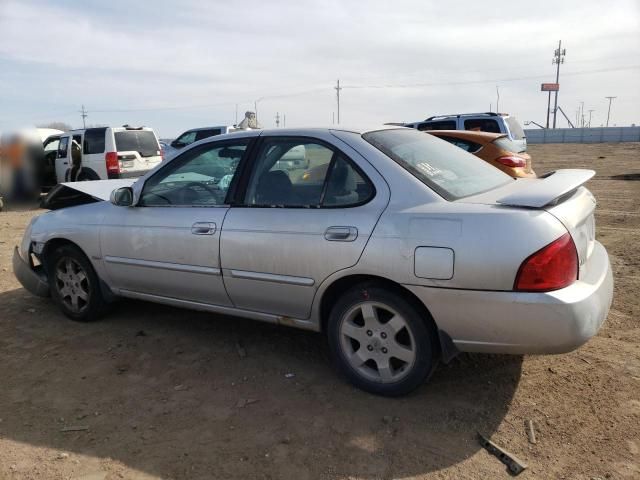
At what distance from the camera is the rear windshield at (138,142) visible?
41.0 feet

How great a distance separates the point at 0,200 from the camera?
12023mm

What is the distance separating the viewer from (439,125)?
12859 mm

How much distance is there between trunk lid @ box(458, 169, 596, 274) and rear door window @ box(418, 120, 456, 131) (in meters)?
9.57

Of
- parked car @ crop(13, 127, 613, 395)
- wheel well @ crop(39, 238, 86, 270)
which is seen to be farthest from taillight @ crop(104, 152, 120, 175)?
parked car @ crop(13, 127, 613, 395)

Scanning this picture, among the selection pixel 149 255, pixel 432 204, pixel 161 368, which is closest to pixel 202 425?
pixel 161 368

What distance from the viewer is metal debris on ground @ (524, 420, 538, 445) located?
2668 millimetres

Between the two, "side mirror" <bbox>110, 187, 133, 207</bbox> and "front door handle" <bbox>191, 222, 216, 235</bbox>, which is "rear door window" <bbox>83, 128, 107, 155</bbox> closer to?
"side mirror" <bbox>110, 187, 133, 207</bbox>

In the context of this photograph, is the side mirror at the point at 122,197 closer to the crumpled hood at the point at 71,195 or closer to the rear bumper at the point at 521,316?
the crumpled hood at the point at 71,195

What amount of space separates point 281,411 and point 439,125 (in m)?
11.0

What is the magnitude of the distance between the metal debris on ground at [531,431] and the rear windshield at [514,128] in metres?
10.1

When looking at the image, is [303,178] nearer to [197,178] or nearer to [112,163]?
[197,178]

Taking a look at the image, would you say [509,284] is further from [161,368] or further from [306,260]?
[161,368]

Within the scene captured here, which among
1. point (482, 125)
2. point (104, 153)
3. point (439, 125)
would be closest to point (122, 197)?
point (104, 153)

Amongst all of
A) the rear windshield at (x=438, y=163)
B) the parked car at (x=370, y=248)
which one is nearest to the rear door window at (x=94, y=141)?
the parked car at (x=370, y=248)
